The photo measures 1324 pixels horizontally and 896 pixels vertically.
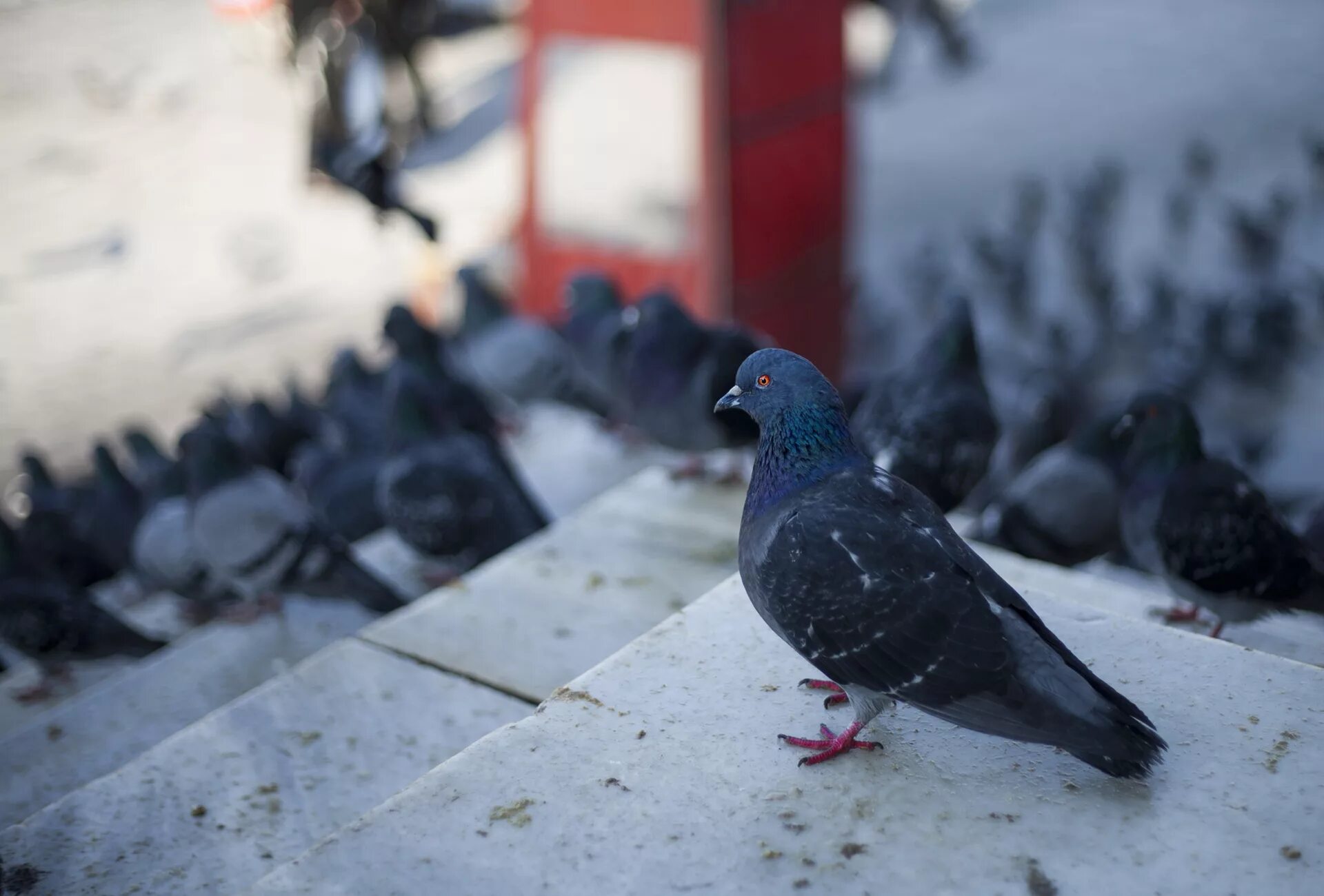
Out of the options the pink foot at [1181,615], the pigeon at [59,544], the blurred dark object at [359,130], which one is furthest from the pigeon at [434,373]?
the pink foot at [1181,615]

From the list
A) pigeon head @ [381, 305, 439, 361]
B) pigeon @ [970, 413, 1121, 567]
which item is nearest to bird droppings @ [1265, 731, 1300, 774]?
pigeon @ [970, 413, 1121, 567]

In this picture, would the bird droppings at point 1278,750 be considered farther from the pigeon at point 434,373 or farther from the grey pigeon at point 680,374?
the pigeon at point 434,373

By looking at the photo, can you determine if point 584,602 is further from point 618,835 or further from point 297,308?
point 297,308

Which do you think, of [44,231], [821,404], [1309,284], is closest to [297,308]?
[44,231]

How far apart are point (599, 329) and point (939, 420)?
2.47m

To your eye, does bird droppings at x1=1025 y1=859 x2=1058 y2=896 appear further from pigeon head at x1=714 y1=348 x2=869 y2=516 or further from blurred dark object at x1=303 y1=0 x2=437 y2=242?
blurred dark object at x1=303 y1=0 x2=437 y2=242

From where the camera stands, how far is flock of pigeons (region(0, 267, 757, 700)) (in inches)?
202

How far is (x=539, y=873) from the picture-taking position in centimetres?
243

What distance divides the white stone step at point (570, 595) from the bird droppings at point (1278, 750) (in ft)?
6.32

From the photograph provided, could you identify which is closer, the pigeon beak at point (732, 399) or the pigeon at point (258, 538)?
the pigeon beak at point (732, 399)

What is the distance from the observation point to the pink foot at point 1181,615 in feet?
14.2

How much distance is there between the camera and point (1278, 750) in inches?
105

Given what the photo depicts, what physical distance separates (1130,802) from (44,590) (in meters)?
4.34

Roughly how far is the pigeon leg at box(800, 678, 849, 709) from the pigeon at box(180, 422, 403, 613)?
258 centimetres
